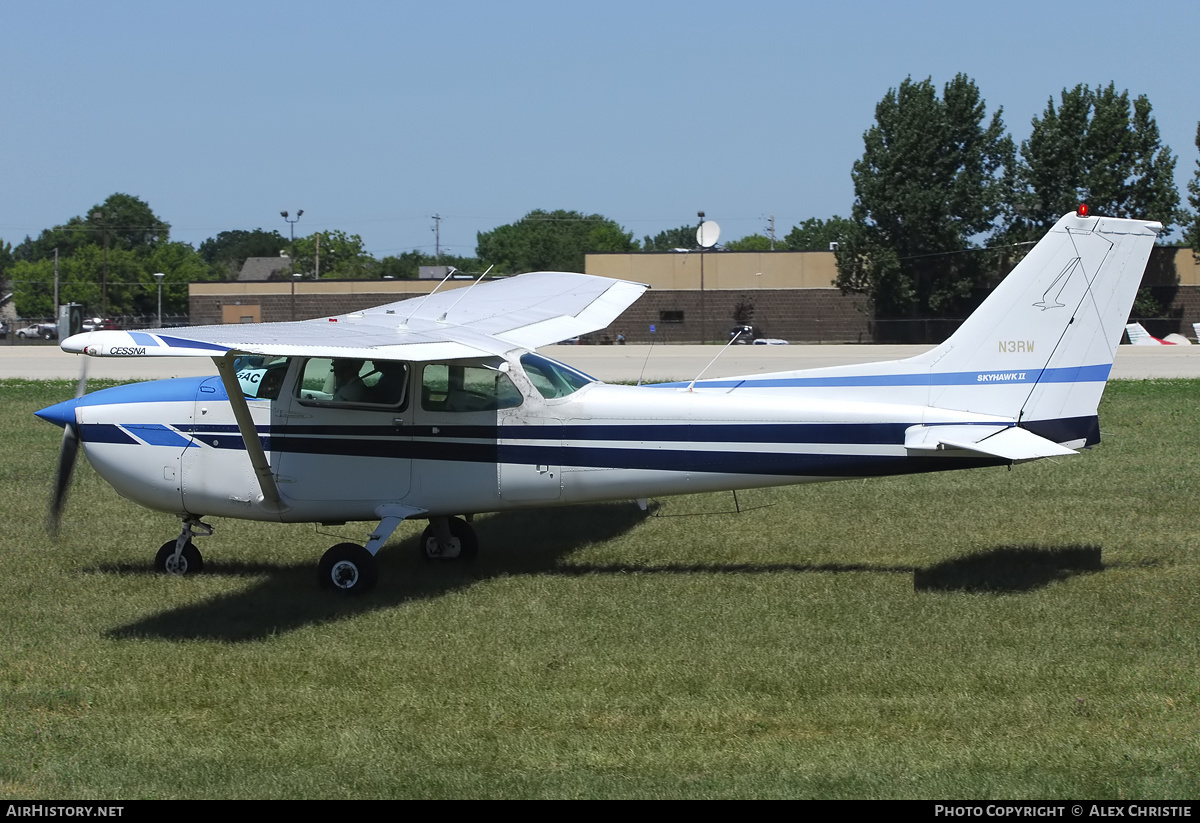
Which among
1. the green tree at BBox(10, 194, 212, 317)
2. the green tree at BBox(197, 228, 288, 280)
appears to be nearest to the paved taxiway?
the green tree at BBox(10, 194, 212, 317)

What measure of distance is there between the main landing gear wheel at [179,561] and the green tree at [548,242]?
7970 centimetres

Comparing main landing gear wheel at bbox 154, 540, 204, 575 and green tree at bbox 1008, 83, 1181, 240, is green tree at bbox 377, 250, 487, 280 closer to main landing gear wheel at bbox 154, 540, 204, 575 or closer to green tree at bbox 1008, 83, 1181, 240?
green tree at bbox 1008, 83, 1181, 240

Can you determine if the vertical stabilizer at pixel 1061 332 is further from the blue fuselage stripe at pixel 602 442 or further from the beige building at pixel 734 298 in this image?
the beige building at pixel 734 298

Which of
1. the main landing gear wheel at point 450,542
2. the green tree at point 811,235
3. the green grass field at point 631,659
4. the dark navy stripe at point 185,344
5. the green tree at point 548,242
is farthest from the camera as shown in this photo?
the green tree at point 811,235

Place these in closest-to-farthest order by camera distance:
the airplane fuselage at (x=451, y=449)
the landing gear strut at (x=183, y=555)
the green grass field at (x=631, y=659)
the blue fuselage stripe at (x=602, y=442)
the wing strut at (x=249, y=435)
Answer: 1. the green grass field at (x=631, y=659)
2. the wing strut at (x=249, y=435)
3. the blue fuselage stripe at (x=602, y=442)
4. the airplane fuselage at (x=451, y=449)
5. the landing gear strut at (x=183, y=555)

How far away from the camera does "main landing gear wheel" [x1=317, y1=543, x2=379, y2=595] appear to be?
874 centimetres

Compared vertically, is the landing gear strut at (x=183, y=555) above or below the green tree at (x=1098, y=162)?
below

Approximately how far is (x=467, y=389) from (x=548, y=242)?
9336 centimetres

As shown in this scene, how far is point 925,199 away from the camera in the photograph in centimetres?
5622

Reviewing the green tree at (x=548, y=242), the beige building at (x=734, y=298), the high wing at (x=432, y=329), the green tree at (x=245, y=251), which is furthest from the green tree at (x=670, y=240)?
the high wing at (x=432, y=329)

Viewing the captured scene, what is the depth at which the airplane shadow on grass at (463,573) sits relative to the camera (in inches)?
317
